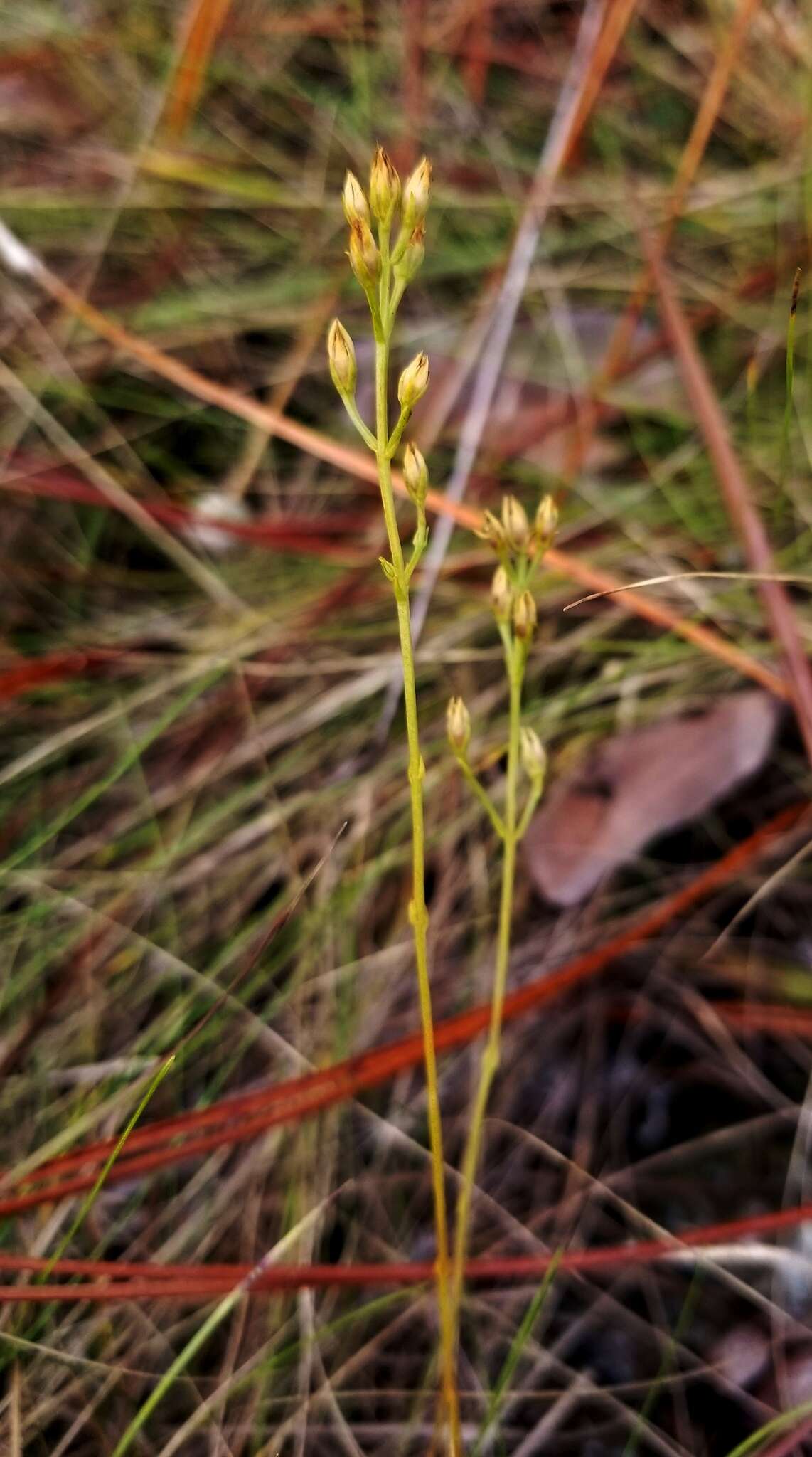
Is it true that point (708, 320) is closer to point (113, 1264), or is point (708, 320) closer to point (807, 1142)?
point (807, 1142)

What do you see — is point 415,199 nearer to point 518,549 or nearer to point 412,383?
point 412,383

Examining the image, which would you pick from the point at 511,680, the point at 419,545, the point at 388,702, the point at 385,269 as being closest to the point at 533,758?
the point at 511,680

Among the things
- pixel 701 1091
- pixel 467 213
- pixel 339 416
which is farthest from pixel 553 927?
pixel 467 213

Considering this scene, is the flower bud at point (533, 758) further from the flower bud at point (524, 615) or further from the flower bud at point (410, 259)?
the flower bud at point (410, 259)

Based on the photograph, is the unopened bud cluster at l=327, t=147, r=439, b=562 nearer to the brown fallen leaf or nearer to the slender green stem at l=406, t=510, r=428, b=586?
the slender green stem at l=406, t=510, r=428, b=586

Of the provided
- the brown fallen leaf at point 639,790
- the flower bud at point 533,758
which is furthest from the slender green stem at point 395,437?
the brown fallen leaf at point 639,790
